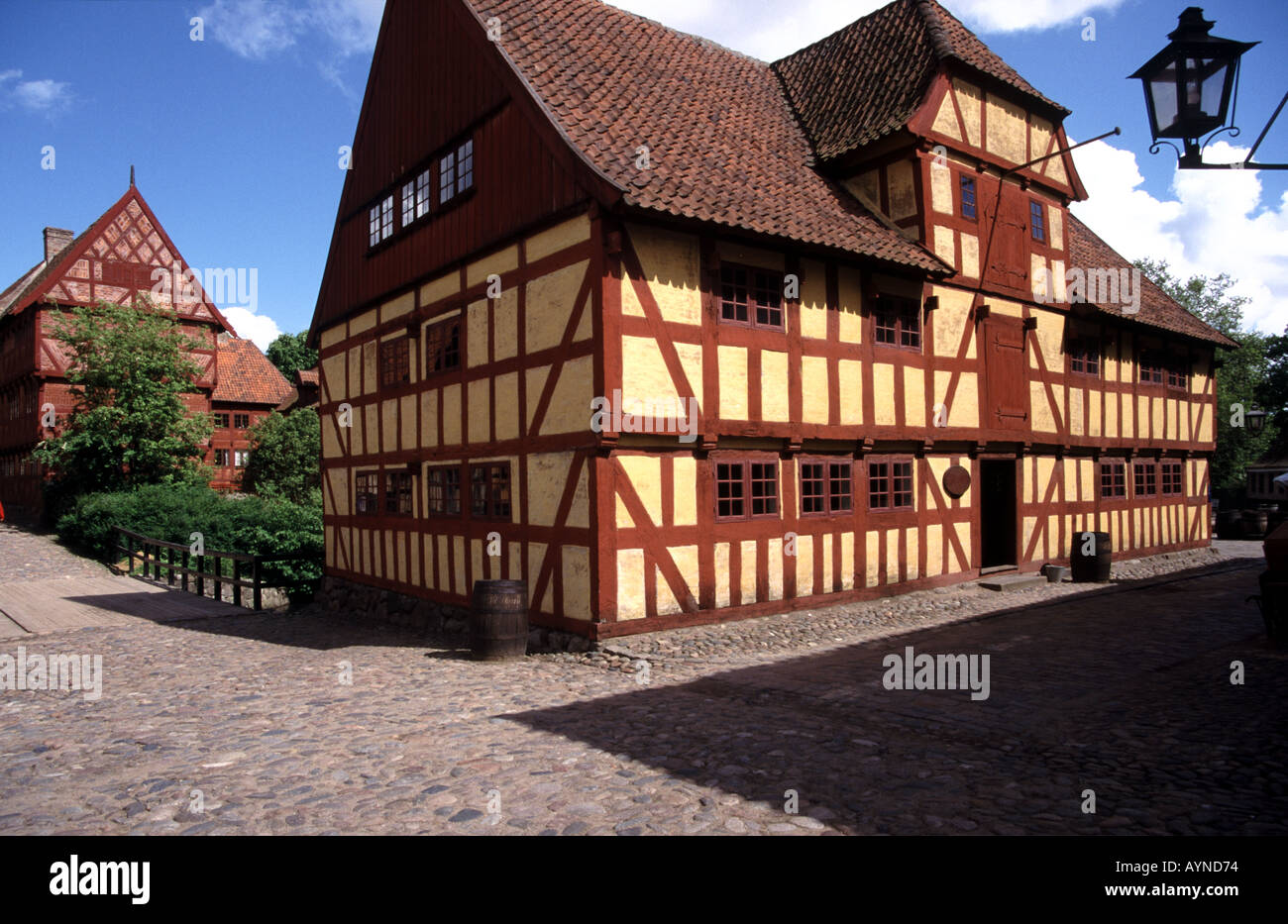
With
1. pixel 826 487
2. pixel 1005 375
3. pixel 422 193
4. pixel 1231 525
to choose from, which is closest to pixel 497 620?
pixel 826 487

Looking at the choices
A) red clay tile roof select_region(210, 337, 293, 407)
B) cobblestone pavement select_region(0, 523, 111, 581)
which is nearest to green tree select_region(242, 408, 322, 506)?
cobblestone pavement select_region(0, 523, 111, 581)

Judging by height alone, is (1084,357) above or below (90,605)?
above

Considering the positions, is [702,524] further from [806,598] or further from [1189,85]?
[1189,85]

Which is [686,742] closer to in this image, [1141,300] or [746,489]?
[746,489]

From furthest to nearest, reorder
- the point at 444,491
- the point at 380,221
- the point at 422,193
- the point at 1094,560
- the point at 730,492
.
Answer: the point at 380,221, the point at 1094,560, the point at 422,193, the point at 444,491, the point at 730,492

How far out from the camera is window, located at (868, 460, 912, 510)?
13.4 metres

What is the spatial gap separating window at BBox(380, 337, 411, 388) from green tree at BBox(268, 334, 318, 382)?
53.7 meters

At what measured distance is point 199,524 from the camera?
2414 centimetres

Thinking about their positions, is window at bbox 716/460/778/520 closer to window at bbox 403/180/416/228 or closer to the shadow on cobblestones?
the shadow on cobblestones

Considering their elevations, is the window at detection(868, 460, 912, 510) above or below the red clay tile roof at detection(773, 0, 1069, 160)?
below

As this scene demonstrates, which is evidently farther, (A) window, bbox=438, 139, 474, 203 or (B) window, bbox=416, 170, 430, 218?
(B) window, bbox=416, 170, 430, 218

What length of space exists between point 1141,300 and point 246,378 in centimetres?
4099

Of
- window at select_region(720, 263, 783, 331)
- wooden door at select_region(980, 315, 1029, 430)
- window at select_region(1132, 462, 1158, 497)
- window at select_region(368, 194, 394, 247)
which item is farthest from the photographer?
window at select_region(1132, 462, 1158, 497)
